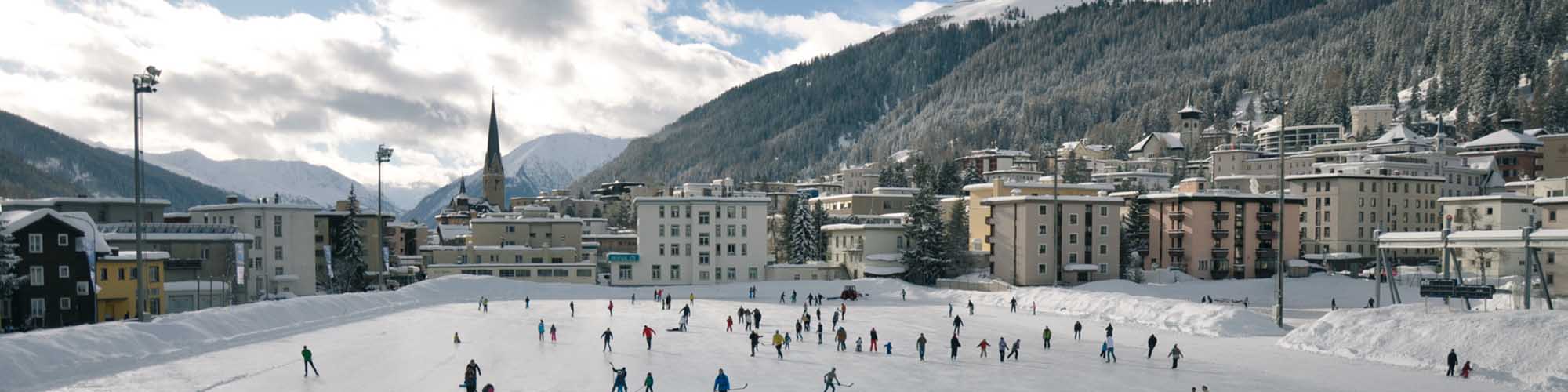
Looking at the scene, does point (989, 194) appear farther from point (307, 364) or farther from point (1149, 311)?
point (307, 364)

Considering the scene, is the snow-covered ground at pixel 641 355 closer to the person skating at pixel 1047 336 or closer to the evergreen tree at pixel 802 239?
the person skating at pixel 1047 336

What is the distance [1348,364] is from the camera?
1458 inches

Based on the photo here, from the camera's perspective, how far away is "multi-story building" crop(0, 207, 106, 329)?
153ft

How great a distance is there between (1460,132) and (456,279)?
155 meters

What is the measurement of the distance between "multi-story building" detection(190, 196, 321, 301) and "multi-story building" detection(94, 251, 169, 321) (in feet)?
65.9

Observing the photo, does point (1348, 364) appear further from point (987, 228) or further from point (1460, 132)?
point (1460, 132)

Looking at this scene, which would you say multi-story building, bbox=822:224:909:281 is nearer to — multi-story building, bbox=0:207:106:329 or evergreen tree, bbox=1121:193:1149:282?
evergreen tree, bbox=1121:193:1149:282

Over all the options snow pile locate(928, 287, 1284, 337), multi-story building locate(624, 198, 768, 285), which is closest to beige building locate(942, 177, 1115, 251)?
multi-story building locate(624, 198, 768, 285)

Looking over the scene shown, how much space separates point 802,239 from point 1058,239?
79.1ft

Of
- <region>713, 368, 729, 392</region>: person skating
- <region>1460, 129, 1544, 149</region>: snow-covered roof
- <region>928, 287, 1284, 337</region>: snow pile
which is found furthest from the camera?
<region>1460, 129, 1544, 149</region>: snow-covered roof

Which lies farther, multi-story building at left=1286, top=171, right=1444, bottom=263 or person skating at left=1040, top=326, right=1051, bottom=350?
multi-story building at left=1286, top=171, right=1444, bottom=263

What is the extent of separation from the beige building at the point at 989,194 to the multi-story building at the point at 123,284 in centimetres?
5953

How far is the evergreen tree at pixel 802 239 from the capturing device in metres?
94.7

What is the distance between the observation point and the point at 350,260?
84.7 metres
